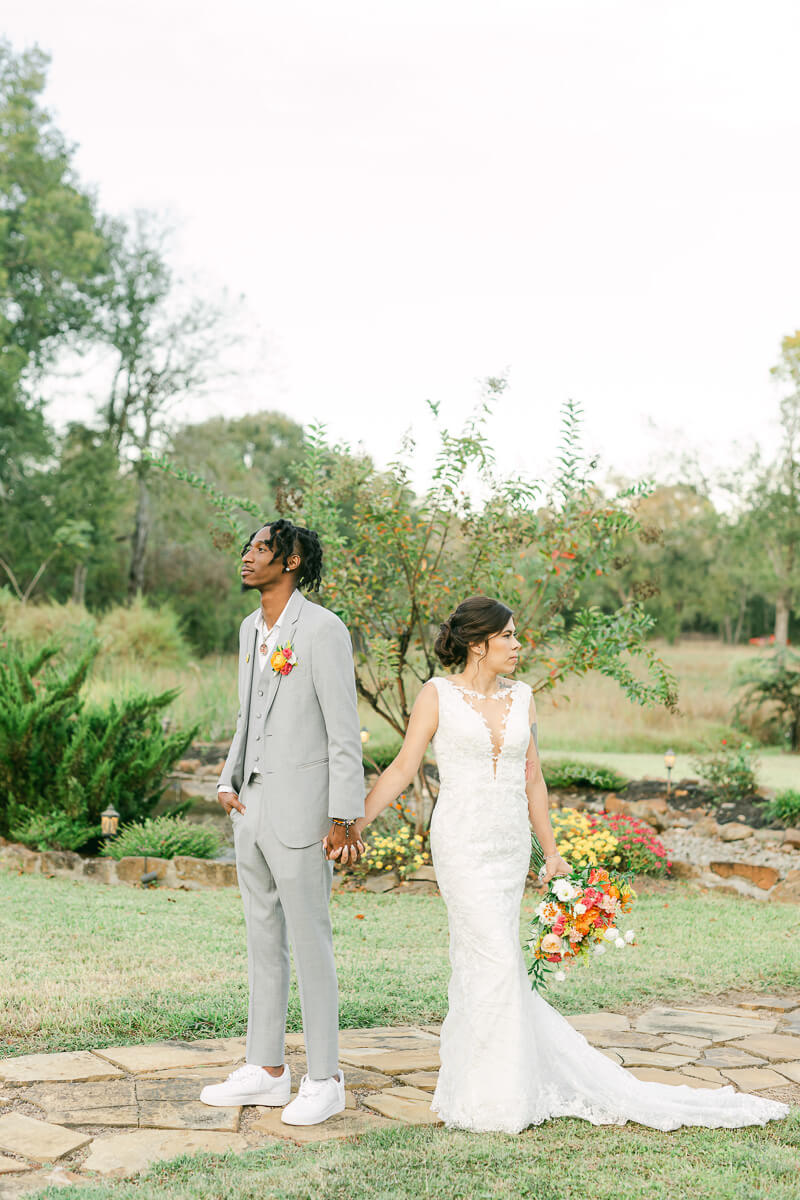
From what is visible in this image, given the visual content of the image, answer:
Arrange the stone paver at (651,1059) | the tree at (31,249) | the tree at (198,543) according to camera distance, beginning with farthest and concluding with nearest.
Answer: the tree at (198,543) < the tree at (31,249) < the stone paver at (651,1059)

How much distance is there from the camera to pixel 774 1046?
177 inches

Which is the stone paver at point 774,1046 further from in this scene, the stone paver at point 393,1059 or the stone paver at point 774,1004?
the stone paver at point 393,1059

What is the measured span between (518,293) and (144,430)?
15.8 metres

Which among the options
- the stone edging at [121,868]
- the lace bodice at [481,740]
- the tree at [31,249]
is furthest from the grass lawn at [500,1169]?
the tree at [31,249]

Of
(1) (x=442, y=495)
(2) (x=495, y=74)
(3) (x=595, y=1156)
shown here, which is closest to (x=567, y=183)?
(2) (x=495, y=74)

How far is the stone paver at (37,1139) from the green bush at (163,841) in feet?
16.9

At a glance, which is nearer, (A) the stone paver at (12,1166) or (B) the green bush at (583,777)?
(A) the stone paver at (12,1166)

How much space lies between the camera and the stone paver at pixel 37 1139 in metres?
3.16

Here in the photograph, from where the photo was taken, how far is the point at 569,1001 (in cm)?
509

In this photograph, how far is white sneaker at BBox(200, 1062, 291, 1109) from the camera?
11.8ft

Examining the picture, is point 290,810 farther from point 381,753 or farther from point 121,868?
point 381,753

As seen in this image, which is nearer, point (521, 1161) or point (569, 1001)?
point (521, 1161)

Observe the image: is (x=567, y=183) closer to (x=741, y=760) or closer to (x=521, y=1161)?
(x=741, y=760)

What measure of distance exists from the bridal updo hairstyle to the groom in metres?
0.38
